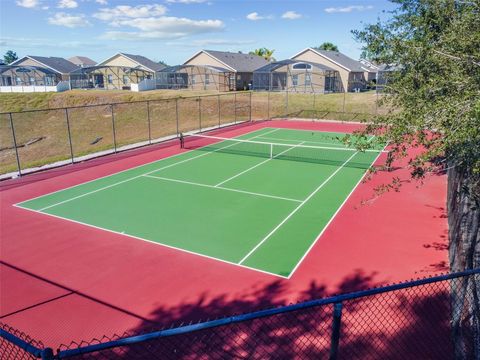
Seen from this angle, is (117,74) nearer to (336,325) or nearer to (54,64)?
(54,64)

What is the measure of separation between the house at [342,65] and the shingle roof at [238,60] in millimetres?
7518

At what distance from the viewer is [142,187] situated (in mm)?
14875

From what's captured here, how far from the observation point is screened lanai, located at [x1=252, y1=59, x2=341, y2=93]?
47.2 meters

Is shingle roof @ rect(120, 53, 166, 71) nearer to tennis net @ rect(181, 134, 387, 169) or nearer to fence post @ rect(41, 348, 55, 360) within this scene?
tennis net @ rect(181, 134, 387, 169)

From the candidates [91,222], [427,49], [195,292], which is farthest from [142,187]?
[427,49]

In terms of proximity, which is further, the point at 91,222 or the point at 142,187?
the point at 142,187

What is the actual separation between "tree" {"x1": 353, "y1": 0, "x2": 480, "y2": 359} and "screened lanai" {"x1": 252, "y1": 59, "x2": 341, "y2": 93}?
4045 centimetres

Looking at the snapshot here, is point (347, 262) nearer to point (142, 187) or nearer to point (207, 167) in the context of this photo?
point (142, 187)

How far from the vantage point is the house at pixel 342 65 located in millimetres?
50469

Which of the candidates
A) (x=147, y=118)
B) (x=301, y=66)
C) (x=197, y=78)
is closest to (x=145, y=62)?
(x=197, y=78)

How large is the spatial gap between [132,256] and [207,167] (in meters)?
8.67

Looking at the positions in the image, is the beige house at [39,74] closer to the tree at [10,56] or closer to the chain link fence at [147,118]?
the chain link fence at [147,118]

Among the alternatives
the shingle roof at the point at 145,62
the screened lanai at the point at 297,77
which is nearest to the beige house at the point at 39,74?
the shingle roof at the point at 145,62

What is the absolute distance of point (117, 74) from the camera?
6231 cm
